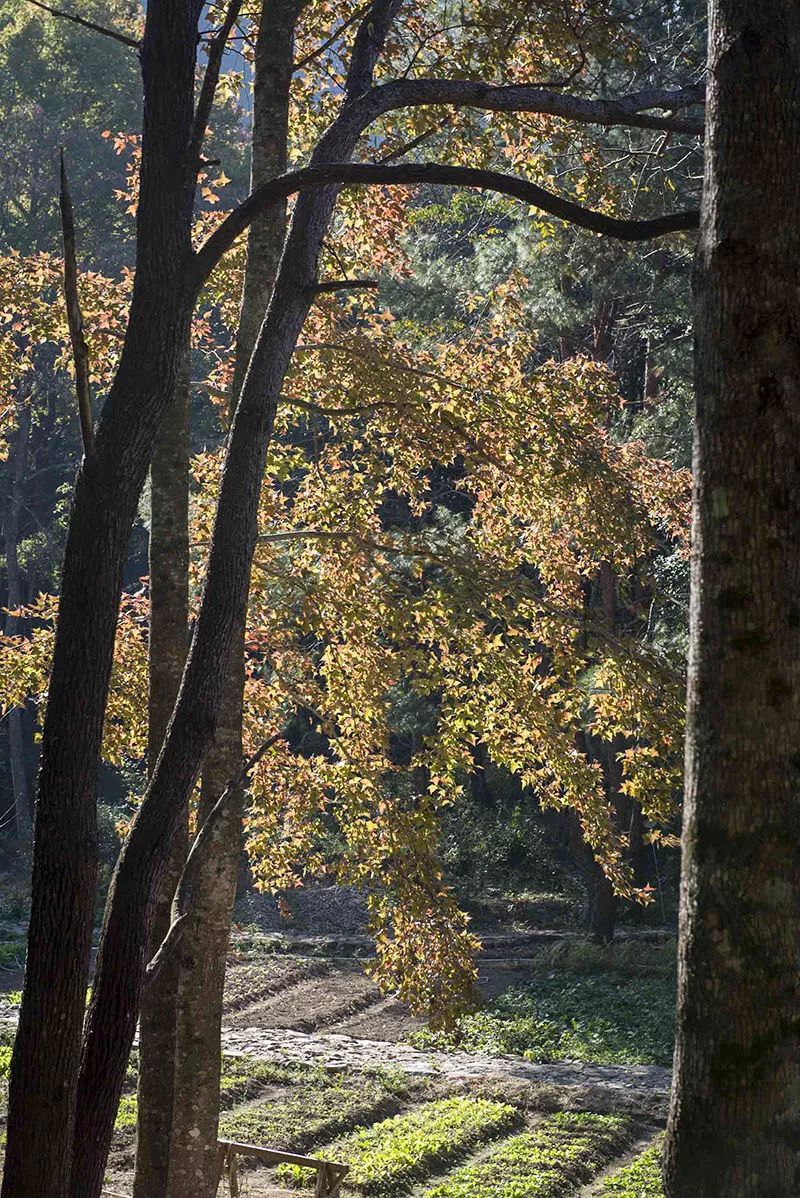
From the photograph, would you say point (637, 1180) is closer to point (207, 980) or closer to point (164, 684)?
point (207, 980)

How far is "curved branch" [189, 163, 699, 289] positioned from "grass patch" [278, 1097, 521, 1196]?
6689mm

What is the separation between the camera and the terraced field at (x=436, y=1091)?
8.76 m

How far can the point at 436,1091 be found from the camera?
458 inches

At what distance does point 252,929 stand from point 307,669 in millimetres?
12889

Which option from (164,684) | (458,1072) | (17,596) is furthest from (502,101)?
(17,596)

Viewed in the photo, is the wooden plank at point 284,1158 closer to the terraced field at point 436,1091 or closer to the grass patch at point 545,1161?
the terraced field at point 436,1091

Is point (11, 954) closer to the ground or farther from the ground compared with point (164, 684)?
closer to the ground

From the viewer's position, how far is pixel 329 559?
823 cm

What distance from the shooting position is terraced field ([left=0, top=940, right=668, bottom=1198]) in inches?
345

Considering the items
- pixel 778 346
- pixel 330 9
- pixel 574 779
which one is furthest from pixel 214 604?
pixel 330 9

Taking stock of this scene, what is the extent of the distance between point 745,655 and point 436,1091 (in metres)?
9.94

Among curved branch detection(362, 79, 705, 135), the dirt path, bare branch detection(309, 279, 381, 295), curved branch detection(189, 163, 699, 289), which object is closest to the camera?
curved branch detection(189, 163, 699, 289)

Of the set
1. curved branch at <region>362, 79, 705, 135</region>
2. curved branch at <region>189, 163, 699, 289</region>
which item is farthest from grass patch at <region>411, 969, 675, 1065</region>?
curved branch at <region>189, 163, 699, 289</region>

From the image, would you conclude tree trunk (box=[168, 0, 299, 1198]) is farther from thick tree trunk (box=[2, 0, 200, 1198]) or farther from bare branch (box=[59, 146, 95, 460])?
bare branch (box=[59, 146, 95, 460])
